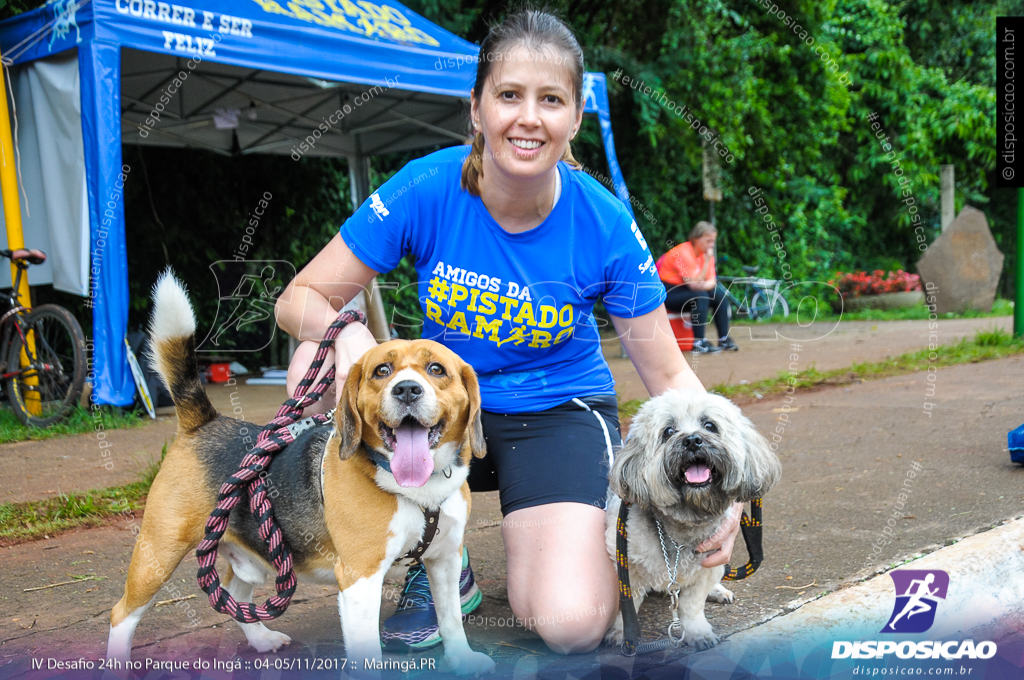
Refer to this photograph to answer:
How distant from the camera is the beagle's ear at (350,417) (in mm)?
2074

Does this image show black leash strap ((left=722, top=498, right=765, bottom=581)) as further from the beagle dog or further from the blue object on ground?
the blue object on ground

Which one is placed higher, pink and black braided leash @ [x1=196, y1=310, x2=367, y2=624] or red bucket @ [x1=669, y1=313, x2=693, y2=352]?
pink and black braided leash @ [x1=196, y1=310, x2=367, y2=624]

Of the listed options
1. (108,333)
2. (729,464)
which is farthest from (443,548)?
(108,333)

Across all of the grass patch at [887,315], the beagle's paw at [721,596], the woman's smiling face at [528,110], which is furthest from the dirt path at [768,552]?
the grass patch at [887,315]

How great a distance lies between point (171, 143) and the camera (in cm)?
827

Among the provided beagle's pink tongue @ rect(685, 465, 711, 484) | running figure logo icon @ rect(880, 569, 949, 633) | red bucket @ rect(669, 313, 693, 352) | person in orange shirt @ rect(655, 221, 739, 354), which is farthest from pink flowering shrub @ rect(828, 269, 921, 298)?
beagle's pink tongue @ rect(685, 465, 711, 484)

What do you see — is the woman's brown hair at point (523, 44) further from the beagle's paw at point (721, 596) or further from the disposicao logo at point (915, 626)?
the disposicao logo at point (915, 626)

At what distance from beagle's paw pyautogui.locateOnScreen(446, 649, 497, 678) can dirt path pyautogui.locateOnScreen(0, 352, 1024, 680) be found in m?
0.06

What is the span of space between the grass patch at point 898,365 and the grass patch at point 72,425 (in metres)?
4.35

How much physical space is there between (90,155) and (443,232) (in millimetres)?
3615

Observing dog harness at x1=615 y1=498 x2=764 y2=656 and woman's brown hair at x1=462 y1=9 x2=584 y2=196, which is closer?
dog harness at x1=615 y1=498 x2=764 y2=656

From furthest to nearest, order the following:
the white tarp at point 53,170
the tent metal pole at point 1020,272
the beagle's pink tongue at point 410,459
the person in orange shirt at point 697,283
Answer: the person in orange shirt at point 697,283, the tent metal pole at point 1020,272, the white tarp at point 53,170, the beagle's pink tongue at point 410,459

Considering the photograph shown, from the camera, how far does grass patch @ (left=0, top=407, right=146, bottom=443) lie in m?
5.12

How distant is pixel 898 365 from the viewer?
25.6 ft
